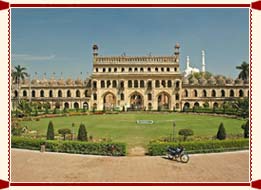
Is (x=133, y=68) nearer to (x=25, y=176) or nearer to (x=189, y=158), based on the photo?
(x=189, y=158)

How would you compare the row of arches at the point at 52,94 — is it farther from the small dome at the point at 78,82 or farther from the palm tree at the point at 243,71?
the palm tree at the point at 243,71

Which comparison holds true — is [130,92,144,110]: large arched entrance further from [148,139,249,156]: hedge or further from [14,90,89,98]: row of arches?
[148,139,249,156]: hedge

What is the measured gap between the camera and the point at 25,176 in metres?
12.5

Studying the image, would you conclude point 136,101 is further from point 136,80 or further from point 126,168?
point 126,168

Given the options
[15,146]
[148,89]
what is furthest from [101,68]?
[15,146]

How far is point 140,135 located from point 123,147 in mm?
7437

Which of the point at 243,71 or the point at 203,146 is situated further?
the point at 243,71

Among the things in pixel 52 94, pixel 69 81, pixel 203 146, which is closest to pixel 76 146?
pixel 203 146

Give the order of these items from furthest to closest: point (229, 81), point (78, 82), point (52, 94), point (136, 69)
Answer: point (78, 82) < point (229, 81) < point (52, 94) < point (136, 69)

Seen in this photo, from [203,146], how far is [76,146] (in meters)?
7.49

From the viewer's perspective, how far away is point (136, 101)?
198ft

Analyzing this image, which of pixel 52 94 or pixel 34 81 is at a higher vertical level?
pixel 34 81

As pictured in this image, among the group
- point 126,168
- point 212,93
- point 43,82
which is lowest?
point 126,168

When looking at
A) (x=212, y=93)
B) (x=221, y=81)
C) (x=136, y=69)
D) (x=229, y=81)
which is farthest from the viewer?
(x=229, y=81)
